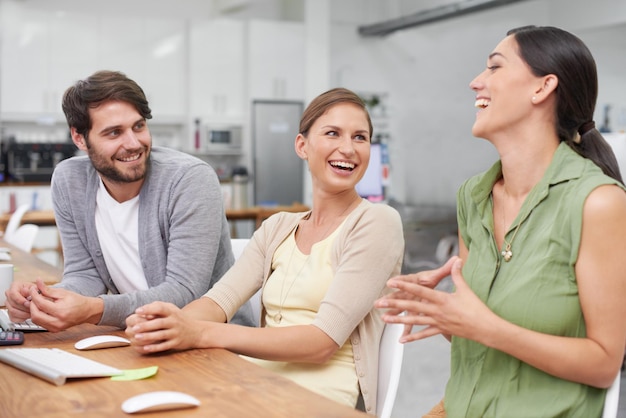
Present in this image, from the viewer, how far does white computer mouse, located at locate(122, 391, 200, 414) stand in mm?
1229

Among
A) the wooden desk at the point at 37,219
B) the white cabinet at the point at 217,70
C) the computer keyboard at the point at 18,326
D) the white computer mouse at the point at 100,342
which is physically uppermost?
the white cabinet at the point at 217,70

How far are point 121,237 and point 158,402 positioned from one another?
121 cm

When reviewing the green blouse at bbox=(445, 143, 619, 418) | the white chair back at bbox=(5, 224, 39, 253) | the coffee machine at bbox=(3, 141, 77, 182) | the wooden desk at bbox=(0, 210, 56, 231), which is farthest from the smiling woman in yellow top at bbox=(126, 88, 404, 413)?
the coffee machine at bbox=(3, 141, 77, 182)

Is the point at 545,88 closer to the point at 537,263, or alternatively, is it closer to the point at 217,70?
the point at 537,263

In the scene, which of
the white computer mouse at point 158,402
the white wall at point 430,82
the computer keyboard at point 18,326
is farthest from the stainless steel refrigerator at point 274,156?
the white computer mouse at point 158,402

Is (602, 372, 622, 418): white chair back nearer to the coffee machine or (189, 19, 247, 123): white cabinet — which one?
the coffee machine

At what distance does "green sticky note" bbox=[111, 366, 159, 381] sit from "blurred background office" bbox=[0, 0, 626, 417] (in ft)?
20.0

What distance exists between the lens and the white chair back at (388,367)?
1.74m

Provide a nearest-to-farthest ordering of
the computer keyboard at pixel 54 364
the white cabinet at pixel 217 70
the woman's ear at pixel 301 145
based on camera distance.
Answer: the computer keyboard at pixel 54 364 < the woman's ear at pixel 301 145 < the white cabinet at pixel 217 70

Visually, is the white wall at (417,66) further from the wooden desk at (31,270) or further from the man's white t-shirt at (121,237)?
the man's white t-shirt at (121,237)

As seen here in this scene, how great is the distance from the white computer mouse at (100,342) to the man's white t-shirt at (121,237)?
2.06ft

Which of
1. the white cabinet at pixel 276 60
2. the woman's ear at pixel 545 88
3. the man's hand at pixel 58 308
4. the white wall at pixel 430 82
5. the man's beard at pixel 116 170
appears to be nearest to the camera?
the woman's ear at pixel 545 88

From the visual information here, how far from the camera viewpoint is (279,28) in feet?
31.8

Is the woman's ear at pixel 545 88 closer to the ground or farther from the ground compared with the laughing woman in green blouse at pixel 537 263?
farther from the ground
